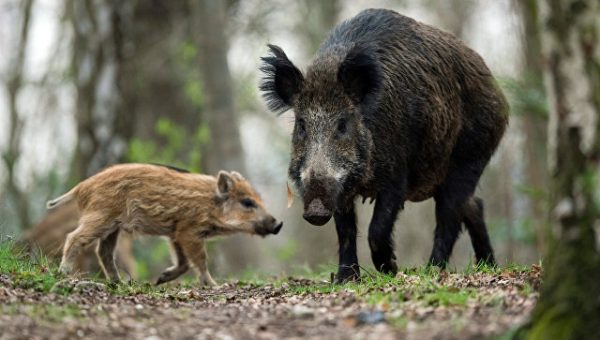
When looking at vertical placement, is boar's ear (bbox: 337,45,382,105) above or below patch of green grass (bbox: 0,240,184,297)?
above

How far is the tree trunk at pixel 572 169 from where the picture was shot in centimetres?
481

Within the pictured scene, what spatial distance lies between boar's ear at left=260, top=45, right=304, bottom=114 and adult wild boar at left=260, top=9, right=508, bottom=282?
1cm

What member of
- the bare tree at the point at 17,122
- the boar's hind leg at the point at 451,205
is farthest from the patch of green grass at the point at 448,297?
the bare tree at the point at 17,122

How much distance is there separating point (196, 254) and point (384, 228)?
2546 mm

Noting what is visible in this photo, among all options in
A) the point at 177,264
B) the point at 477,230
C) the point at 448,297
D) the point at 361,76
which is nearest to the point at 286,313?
the point at 448,297

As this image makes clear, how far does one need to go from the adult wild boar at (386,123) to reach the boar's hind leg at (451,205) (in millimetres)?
11

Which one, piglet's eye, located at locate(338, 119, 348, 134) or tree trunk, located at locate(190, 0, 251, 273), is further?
tree trunk, located at locate(190, 0, 251, 273)

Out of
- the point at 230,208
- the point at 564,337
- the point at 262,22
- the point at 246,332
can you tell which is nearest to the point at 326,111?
the point at 230,208

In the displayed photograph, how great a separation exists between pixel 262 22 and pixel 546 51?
58.4 ft

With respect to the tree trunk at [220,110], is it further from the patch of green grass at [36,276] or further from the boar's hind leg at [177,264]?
the patch of green grass at [36,276]

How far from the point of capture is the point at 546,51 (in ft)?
17.0

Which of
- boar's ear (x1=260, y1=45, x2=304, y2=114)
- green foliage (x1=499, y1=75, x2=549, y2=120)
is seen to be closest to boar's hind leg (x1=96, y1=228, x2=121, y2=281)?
boar's ear (x1=260, y1=45, x2=304, y2=114)

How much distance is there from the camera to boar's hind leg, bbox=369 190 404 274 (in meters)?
8.65

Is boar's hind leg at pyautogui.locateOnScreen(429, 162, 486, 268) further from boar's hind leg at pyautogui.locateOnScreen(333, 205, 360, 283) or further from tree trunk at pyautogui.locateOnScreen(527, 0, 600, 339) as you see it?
tree trunk at pyautogui.locateOnScreen(527, 0, 600, 339)
